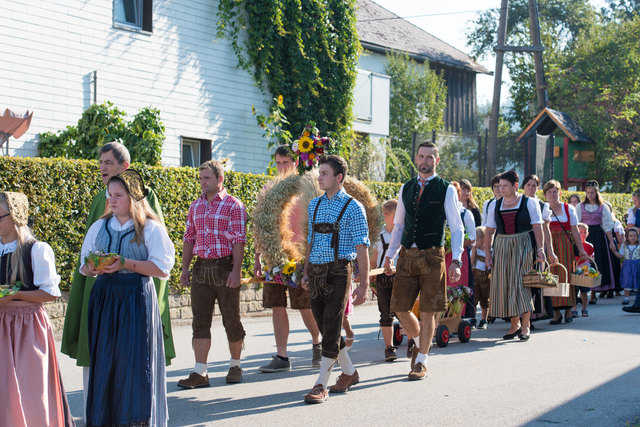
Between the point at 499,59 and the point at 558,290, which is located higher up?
the point at 499,59

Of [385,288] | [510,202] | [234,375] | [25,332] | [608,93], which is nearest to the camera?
[25,332]

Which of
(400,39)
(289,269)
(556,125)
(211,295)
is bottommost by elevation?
(211,295)

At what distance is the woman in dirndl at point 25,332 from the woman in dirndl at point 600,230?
42.4 ft

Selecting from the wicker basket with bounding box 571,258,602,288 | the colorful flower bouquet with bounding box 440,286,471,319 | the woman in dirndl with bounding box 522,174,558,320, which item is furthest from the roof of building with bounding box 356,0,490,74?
the colorful flower bouquet with bounding box 440,286,471,319

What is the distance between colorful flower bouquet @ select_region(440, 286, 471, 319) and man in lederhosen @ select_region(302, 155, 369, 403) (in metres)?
3.43

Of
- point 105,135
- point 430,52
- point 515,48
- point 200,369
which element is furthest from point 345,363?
point 430,52

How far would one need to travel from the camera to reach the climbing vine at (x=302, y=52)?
61.5 ft

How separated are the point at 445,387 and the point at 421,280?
1113 millimetres

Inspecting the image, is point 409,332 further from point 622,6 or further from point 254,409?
point 622,6

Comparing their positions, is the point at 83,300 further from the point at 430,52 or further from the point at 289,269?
the point at 430,52

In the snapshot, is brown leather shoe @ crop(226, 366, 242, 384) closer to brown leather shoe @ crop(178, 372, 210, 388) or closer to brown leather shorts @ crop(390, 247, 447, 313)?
brown leather shoe @ crop(178, 372, 210, 388)

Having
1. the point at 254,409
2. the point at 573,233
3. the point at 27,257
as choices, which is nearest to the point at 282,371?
the point at 254,409

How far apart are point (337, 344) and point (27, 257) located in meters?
2.91

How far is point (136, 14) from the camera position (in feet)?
55.9
